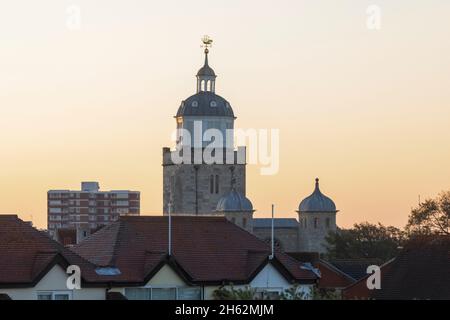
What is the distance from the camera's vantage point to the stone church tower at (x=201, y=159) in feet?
586

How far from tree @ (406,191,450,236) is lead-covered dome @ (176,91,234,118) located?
107 meters

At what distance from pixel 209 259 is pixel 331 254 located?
310 ft

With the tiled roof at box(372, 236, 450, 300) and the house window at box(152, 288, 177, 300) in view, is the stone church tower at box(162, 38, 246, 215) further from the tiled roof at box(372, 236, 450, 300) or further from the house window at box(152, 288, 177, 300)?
the house window at box(152, 288, 177, 300)

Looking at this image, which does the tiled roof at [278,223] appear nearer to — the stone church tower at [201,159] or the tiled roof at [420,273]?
the stone church tower at [201,159]

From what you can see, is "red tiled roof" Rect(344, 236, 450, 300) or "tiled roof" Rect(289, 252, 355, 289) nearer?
"red tiled roof" Rect(344, 236, 450, 300)

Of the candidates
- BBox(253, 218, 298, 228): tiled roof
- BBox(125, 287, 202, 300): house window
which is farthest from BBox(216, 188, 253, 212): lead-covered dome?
BBox(125, 287, 202, 300): house window

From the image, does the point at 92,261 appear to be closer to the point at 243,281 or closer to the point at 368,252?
the point at 243,281

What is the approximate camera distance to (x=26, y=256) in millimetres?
45250

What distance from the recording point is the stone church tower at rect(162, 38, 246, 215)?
178750 mm

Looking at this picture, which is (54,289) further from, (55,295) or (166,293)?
(166,293)

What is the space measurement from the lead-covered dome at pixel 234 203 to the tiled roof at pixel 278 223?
6777mm

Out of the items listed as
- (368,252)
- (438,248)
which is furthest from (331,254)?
(438,248)

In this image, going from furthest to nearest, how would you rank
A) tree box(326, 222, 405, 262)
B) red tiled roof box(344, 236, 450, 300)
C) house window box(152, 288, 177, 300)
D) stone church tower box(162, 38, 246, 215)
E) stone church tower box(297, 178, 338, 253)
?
stone church tower box(297, 178, 338, 253) < stone church tower box(162, 38, 246, 215) < tree box(326, 222, 405, 262) < red tiled roof box(344, 236, 450, 300) < house window box(152, 288, 177, 300)

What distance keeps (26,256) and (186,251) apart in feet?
18.5
